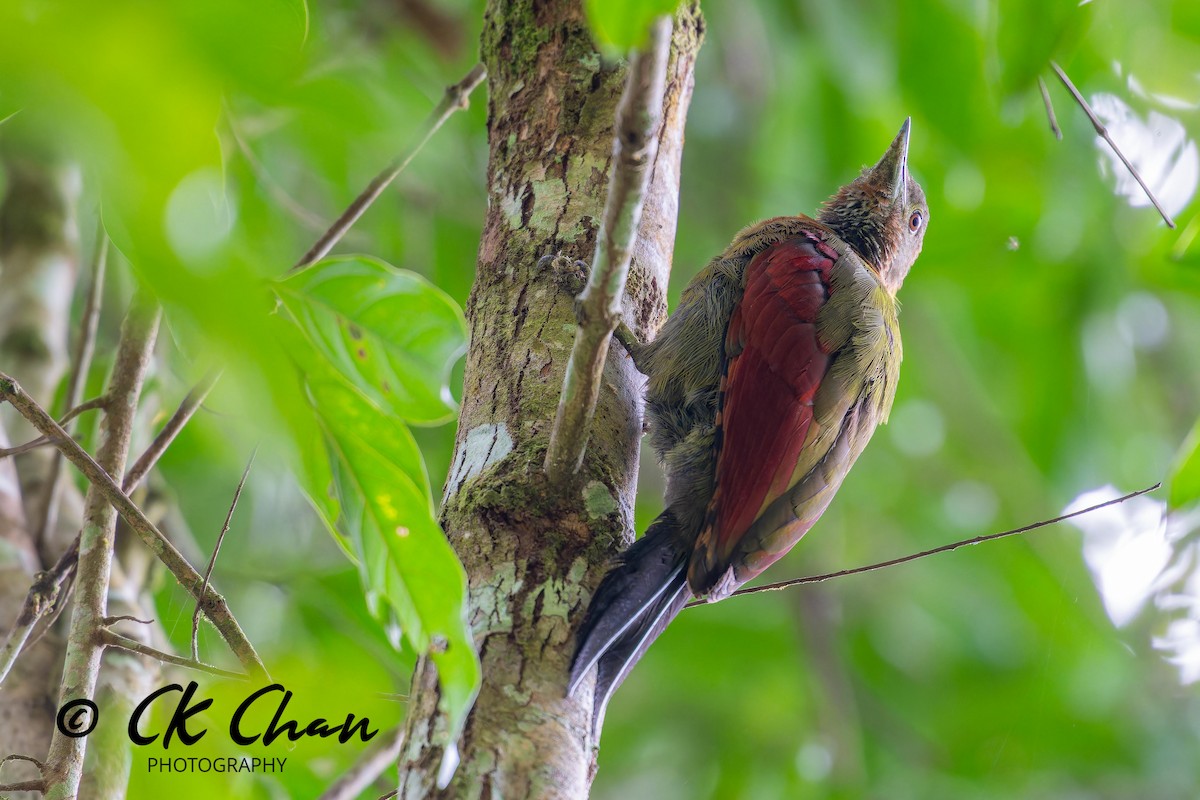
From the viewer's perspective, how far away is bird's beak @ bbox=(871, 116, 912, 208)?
335cm

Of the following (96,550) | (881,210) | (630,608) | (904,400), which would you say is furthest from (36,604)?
(904,400)

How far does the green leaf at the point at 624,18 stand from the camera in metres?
0.85

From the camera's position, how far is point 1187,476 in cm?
159

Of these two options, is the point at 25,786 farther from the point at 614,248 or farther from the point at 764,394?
the point at 764,394

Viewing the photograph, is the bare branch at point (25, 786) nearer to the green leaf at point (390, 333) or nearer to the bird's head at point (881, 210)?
the green leaf at point (390, 333)

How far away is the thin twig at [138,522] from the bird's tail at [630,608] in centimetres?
48

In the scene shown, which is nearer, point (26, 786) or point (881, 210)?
point (26, 786)

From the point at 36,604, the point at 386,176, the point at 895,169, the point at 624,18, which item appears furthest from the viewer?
the point at 895,169

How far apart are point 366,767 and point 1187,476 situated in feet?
5.50

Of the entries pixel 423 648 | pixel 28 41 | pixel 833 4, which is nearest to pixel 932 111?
pixel 833 4

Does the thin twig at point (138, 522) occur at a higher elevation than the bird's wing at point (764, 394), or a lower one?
higher

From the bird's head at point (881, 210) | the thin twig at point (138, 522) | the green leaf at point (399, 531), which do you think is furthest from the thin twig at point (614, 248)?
the bird's head at point (881, 210)

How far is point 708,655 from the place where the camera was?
4.77m

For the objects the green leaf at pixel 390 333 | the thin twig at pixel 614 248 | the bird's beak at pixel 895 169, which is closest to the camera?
the thin twig at pixel 614 248
